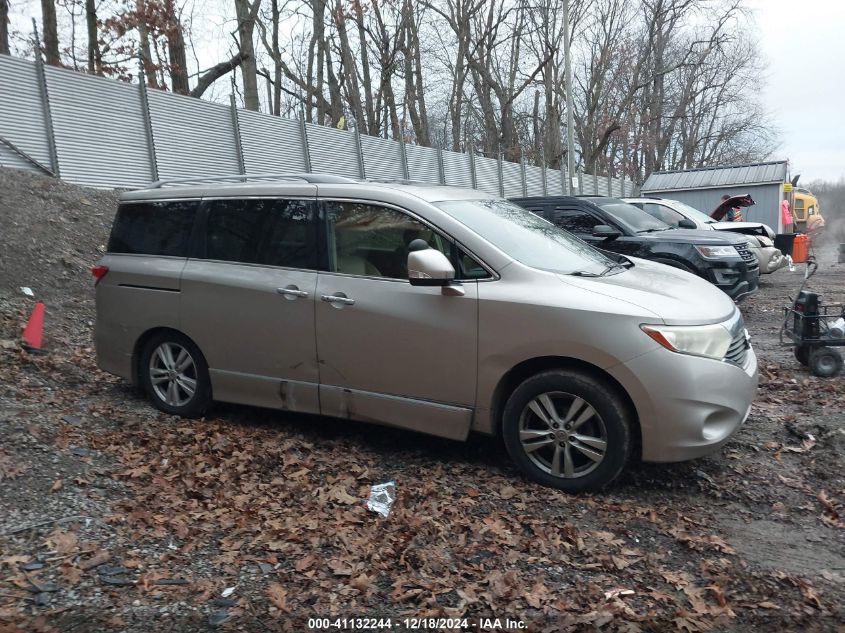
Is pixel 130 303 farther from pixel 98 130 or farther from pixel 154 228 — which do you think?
pixel 98 130

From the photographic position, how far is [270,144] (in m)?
16.6

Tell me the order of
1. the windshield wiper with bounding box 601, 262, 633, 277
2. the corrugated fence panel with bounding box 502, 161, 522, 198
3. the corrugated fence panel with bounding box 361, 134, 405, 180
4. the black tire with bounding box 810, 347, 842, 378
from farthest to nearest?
the corrugated fence panel with bounding box 502, 161, 522, 198 < the corrugated fence panel with bounding box 361, 134, 405, 180 < the black tire with bounding box 810, 347, 842, 378 < the windshield wiper with bounding box 601, 262, 633, 277

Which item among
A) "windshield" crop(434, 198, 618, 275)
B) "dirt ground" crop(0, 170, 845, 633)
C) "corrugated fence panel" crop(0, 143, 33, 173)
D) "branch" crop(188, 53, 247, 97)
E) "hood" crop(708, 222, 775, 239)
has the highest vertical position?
"branch" crop(188, 53, 247, 97)

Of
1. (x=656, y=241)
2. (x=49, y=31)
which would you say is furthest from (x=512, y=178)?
(x=656, y=241)

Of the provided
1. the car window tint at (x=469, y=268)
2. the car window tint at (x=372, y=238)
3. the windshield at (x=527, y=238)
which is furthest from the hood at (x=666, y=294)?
the car window tint at (x=372, y=238)

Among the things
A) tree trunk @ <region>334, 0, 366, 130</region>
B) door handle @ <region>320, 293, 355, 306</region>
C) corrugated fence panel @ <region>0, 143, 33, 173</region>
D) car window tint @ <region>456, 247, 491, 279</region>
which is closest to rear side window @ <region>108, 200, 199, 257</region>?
door handle @ <region>320, 293, 355, 306</region>

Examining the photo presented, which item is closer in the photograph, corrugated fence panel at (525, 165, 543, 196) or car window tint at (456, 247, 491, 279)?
car window tint at (456, 247, 491, 279)

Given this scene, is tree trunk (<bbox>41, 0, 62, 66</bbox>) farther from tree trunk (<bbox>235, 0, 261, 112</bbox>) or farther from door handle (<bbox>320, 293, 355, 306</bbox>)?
door handle (<bbox>320, 293, 355, 306</bbox>)

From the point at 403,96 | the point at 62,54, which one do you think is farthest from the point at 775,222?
the point at 62,54

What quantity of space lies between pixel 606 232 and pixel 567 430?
5.43 metres

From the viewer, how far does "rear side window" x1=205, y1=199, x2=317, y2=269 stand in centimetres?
513

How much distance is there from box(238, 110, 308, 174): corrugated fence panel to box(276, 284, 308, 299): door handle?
11370 mm

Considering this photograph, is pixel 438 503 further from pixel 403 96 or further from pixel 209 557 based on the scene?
pixel 403 96

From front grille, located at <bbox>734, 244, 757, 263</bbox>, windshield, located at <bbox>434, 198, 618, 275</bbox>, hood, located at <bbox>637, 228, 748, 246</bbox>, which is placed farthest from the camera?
front grille, located at <bbox>734, 244, 757, 263</bbox>
